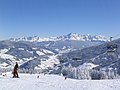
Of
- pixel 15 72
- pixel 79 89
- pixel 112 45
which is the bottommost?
pixel 79 89

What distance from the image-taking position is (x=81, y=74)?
408 feet

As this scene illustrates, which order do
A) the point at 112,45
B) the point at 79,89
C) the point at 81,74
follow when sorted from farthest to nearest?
the point at 81,74 → the point at 112,45 → the point at 79,89

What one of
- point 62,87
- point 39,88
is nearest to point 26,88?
point 39,88

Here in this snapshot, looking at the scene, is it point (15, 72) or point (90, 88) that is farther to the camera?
point (15, 72)

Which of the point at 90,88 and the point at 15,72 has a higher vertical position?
the point at 15,72

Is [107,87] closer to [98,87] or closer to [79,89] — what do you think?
[98,87]

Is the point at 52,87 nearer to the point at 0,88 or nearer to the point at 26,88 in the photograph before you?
the point at 26,88

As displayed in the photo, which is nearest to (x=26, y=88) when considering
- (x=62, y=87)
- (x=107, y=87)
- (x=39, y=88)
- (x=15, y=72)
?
(x=39, y=88)

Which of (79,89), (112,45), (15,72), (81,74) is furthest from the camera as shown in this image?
(81,74)

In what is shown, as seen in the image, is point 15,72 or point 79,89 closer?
point 79,89

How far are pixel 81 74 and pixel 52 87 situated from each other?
104210 mm

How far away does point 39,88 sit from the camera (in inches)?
820

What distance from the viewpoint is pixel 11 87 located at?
21.0m

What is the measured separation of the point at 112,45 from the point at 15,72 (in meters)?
13.4
